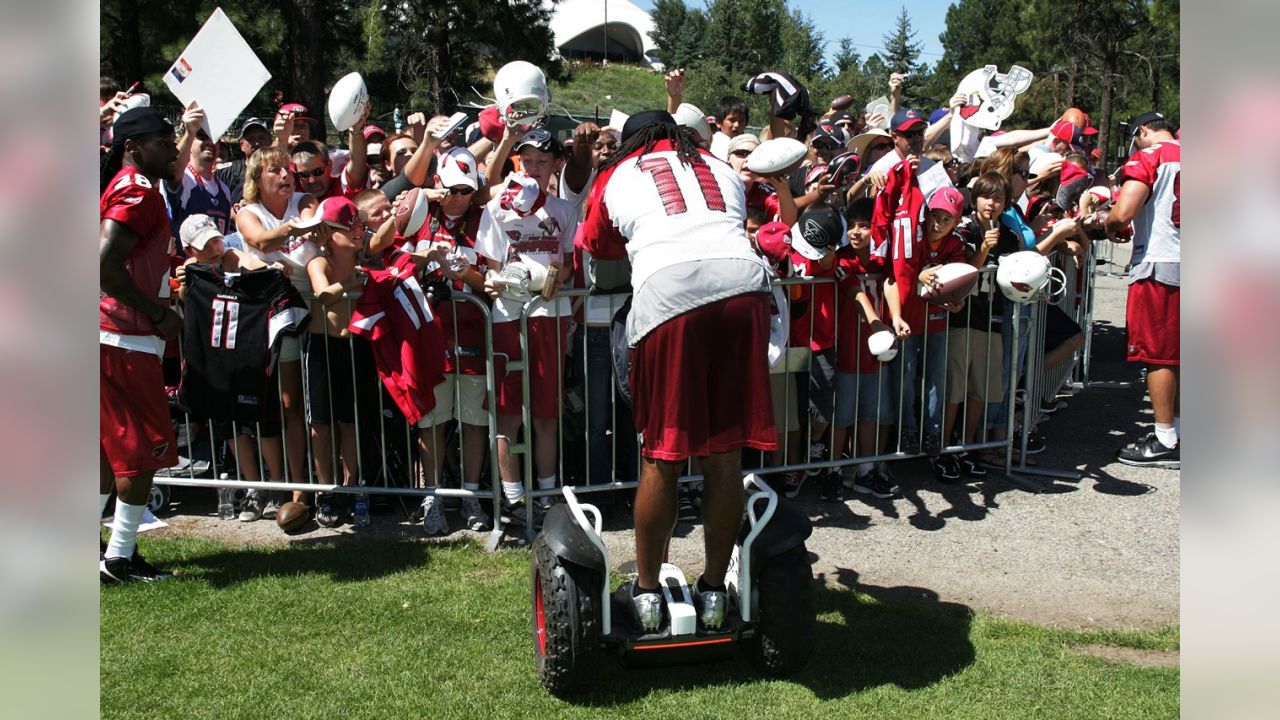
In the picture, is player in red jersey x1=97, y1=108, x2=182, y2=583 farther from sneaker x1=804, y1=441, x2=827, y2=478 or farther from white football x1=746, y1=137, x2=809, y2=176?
sneaker x1=804, y1=441, x2=827, y2=478

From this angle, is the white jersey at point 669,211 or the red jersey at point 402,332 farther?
the red jersey at point 402,332

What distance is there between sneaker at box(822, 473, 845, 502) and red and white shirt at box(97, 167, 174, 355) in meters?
3.79

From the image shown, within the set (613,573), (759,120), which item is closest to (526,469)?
(613,573)

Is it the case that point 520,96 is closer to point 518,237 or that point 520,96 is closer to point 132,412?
point 518,237

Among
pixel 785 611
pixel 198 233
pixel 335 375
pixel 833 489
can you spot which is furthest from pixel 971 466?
pixel 198 233

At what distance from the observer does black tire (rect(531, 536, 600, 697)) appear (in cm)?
390

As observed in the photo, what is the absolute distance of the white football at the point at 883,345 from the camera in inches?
234

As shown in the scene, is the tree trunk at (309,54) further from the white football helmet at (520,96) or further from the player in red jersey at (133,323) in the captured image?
the player in red jersey at (133,323)

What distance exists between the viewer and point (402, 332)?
19.1 ft

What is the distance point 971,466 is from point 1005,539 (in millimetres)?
1126

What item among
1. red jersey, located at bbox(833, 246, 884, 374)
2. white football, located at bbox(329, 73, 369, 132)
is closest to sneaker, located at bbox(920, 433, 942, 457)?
red jersey, located at bbox(833, 246, 884, 374)

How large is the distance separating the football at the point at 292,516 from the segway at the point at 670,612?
2.32 m

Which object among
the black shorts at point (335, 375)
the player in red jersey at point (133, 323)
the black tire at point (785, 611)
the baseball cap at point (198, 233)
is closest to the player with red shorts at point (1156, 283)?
the black tire at point (785, 611)
